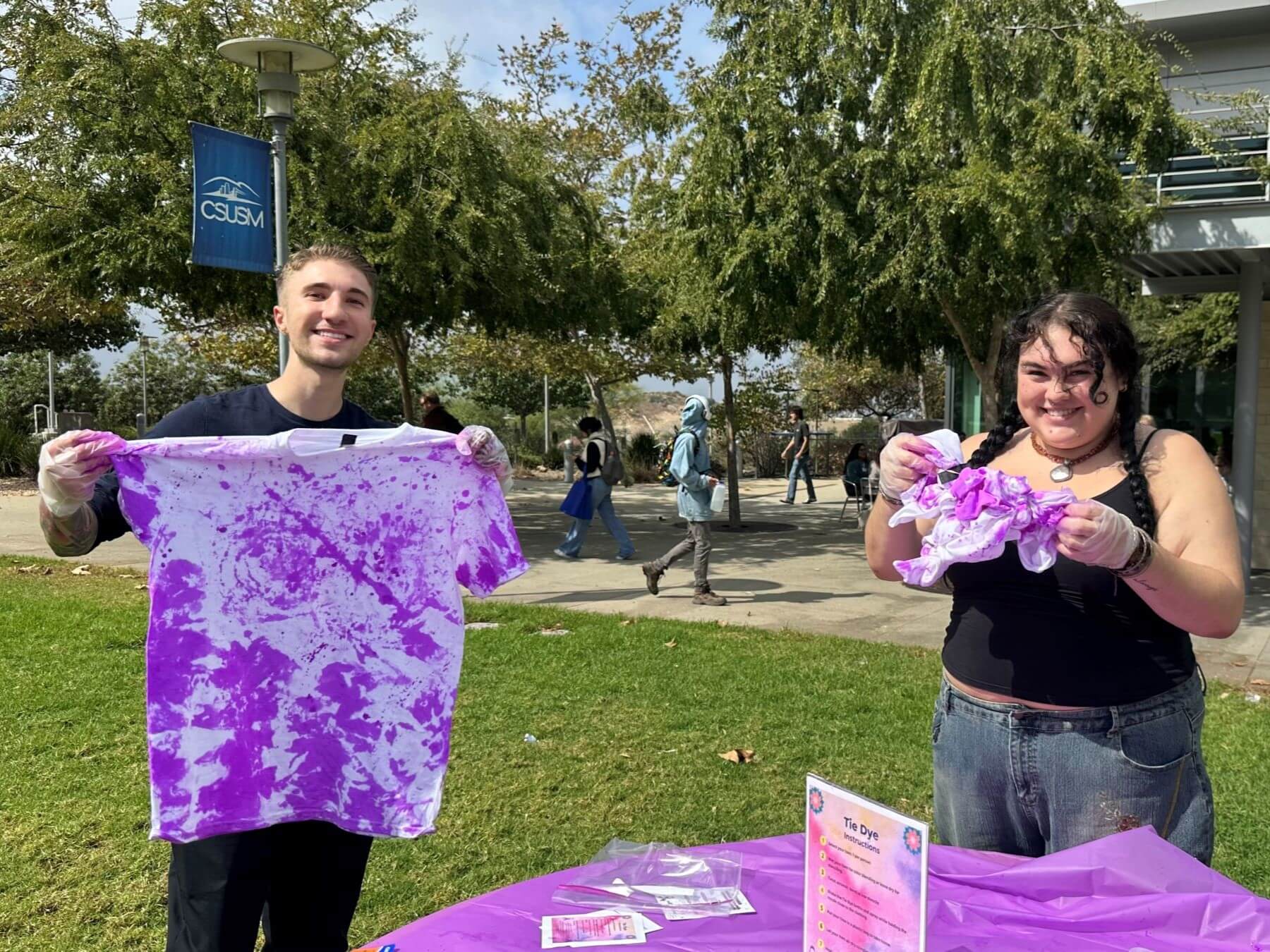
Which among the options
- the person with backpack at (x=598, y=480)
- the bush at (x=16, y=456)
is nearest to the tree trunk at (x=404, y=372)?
the person with backpack at (x=598, y=480)

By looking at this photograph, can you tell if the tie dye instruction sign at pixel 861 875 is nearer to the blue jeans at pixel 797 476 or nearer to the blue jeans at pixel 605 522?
the blue jeans at pixel 605 522

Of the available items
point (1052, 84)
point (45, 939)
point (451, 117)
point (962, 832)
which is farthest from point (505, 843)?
point (451, 117)

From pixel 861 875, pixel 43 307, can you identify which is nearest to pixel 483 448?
pixel 861 875

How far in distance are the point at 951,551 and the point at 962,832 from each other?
0.74 meters

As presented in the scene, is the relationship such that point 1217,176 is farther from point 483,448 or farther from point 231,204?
point 483,448

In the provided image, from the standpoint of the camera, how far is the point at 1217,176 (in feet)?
31.7

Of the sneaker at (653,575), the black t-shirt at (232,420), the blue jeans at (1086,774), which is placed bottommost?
the sneaker at (653,575)

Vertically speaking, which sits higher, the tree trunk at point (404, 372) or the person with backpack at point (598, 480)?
the tree trunk at point (404, 372)

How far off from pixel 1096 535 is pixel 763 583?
320 inches

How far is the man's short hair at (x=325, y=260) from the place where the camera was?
2139mm

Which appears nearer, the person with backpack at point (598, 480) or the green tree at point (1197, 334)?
the person with backpack at point (598, 480)

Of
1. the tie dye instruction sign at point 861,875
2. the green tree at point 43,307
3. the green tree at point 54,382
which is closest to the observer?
the tie dye instruction sign at point 861,875

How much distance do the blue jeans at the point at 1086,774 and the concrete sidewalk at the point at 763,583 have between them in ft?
15.6

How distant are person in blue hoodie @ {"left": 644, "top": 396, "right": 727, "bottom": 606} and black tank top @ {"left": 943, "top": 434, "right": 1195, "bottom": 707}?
21.0 ft
